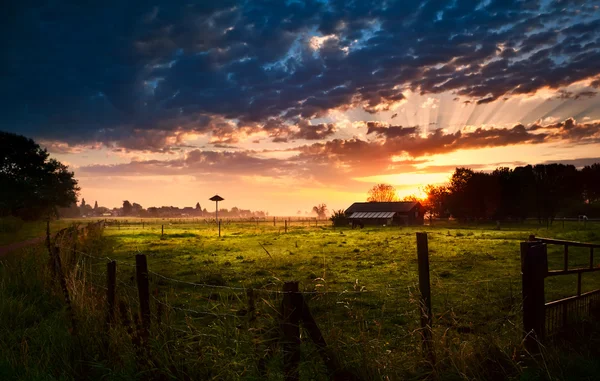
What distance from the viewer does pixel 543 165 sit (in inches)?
3184

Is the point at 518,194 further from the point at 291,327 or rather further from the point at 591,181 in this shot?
the point at 291,327

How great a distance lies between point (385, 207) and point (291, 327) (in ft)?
252

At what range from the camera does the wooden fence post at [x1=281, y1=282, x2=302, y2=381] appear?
14.1 feet

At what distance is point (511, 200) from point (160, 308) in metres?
77.9

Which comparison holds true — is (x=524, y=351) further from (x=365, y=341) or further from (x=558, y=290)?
(x=558, y=290)

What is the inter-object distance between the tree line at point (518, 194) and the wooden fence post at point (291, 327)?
248ft

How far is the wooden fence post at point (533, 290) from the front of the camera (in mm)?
5258

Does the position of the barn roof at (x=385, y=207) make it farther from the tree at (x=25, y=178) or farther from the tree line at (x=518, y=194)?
the tree at (x=25, y=178)

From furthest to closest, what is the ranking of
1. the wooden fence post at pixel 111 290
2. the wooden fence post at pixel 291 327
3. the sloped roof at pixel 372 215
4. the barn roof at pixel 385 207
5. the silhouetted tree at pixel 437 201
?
the silhouetted tree at pixel 437 201, the barn roof at pixel 385 207, the sloped roof at pixel 372 215, the wooden fence post at pixel 111 290, the wooden fence post at pixel 291 327

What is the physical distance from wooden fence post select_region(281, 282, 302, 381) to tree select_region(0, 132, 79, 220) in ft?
196

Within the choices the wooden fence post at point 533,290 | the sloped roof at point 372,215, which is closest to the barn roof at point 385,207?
the sloped roof at point 372,215

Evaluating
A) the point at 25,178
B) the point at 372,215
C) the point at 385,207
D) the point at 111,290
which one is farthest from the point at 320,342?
the point at 385,207

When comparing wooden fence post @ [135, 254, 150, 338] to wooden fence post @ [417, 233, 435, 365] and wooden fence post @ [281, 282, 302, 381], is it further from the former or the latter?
wooden fence post @ [417, 233, 435, 365]

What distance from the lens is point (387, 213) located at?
249ft
